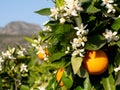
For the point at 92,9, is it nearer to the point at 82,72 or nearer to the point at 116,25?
the point at 116,25

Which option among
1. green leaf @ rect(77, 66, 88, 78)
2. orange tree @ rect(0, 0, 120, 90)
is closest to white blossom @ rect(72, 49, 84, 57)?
orange tree @ rect(0, 0, 120, 90)

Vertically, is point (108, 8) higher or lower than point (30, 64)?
higher

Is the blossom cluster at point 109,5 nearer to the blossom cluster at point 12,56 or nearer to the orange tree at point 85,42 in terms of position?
A: the orange tree at point 85,42

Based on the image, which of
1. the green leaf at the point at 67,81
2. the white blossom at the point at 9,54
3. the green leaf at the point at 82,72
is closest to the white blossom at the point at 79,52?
the green leaf at the point at 82,72

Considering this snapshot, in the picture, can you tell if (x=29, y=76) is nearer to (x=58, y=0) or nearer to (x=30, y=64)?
(x=30, y=64)

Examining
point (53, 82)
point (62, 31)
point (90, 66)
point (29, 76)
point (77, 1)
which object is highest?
point (77, 1)

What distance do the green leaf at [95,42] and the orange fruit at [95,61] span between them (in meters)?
0.04

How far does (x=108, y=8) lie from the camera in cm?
273

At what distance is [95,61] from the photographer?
267 cm

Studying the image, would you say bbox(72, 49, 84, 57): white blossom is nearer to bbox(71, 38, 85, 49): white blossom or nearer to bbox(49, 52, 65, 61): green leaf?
bbox(71, 38, 85, 49): white blossom

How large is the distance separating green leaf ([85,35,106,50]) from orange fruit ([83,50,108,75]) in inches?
1.7

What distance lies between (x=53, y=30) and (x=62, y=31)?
7 cm

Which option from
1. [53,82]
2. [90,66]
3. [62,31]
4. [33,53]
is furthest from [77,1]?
[33,53]

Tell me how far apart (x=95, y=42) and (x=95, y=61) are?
0.39 feet
